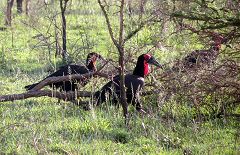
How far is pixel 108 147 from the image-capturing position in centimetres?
612

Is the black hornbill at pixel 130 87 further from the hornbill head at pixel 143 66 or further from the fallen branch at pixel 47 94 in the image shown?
the fallen branch at pixel 47 94

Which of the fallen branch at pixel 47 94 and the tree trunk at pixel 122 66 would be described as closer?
the tree trunk at pixel 122 66

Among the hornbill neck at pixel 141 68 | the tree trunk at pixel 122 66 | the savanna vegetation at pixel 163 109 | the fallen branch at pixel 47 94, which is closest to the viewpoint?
the savanna vegetation at pixel 163 109

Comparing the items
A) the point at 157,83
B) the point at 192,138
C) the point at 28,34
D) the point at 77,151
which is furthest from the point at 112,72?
the point at 28,34

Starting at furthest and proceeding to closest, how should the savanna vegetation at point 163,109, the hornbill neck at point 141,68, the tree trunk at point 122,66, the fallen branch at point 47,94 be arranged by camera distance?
1. the hornbill neck at point 141,68
2. the fallen branch at point 47,94
3. the tree trunk at point 122,66
4. the savanna vegetation at point 163,109

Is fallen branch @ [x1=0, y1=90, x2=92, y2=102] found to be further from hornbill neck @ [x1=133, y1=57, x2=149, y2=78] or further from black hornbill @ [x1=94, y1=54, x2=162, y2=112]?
hornbill neck @ [x1=133, y1=57, x2=149, y2=78]

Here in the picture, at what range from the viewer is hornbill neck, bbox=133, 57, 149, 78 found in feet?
27.8

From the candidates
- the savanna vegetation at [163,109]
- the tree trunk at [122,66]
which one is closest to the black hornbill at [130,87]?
the savanna vegetation at [163,109]

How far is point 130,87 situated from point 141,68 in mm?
466

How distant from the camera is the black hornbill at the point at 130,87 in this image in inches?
311

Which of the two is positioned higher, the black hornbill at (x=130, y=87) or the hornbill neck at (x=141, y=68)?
the hornbill neck at (x=141, y=68)

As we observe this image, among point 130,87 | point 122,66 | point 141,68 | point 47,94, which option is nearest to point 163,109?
point 130,87

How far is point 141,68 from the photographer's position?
8.50m

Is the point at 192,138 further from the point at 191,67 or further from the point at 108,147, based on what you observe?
the point at 191,67
